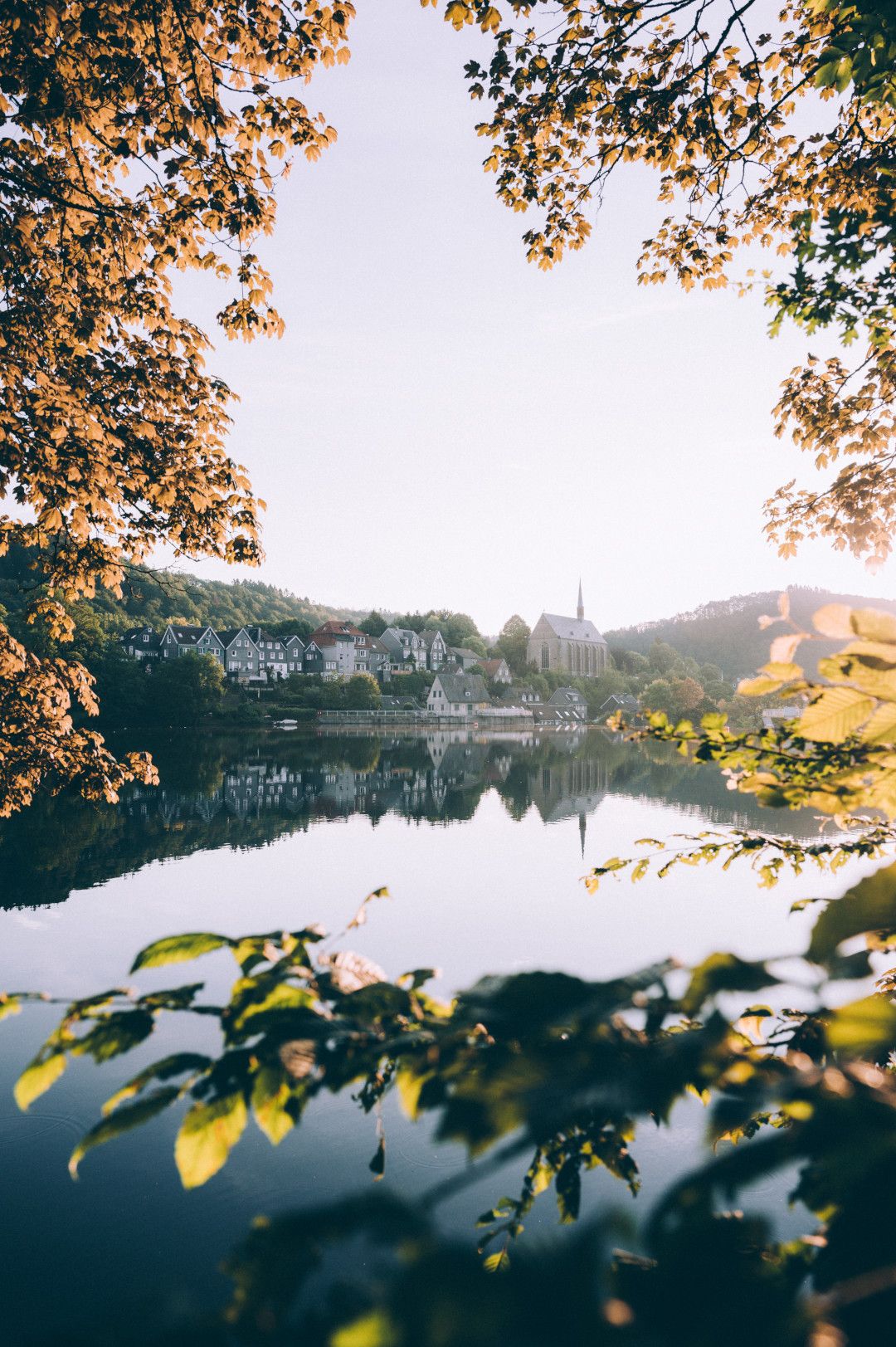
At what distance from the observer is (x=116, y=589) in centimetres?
824

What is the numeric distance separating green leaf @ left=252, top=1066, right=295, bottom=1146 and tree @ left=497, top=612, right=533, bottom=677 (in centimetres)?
14847

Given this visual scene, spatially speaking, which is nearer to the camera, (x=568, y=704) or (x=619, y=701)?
(x=619, y=701)

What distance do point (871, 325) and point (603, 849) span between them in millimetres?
24612

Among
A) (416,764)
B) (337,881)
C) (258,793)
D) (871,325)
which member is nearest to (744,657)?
(416,764)

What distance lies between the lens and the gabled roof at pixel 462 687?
116375mm

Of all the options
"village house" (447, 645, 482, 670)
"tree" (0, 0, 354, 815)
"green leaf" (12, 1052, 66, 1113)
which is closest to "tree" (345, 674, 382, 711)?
"village house" (447, 645, 482, 670)

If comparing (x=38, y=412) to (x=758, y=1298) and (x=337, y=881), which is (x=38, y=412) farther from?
(x=337, y=881)

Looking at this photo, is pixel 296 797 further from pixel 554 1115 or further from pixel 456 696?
pixel 456 696

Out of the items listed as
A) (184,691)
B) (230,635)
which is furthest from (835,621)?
(230,635)

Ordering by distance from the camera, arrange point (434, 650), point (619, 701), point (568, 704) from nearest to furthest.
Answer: point (619, 701) → point (568, 704) → point (434, 650)

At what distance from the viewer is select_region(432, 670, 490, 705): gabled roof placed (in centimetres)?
11638

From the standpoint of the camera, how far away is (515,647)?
15325 cm

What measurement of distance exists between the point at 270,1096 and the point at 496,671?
462 feet

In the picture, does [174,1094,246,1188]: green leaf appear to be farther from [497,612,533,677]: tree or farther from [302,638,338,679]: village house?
[497,612,533,677]: tree
